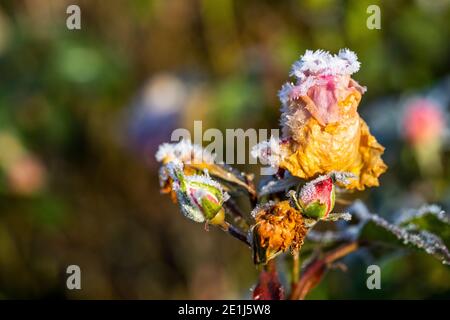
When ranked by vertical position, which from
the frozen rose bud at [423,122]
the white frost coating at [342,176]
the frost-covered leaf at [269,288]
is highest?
the frozen rose bud at [423,122]

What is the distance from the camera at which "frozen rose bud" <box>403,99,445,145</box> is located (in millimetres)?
2004

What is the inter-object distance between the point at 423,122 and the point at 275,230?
129cm

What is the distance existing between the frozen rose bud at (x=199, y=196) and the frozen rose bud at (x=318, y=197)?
0.10 metres

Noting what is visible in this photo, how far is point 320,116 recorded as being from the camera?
846 mm

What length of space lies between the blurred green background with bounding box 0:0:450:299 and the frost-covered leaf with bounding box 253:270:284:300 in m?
1.22

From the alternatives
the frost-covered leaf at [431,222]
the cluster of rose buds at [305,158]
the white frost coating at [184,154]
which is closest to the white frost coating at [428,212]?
the frost-covered leaf at [431,222]

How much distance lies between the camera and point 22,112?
263cm

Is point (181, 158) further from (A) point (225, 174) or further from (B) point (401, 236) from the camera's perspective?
(B) point (401, 236)

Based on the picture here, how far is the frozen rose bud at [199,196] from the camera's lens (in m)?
0.85

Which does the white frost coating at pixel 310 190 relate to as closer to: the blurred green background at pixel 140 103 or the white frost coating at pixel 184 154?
the white frost coating at pixel 184 154

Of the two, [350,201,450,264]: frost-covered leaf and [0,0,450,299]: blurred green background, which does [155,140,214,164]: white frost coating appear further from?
[0,0,450,299]: blurred green background

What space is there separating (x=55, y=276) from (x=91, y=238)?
264mm

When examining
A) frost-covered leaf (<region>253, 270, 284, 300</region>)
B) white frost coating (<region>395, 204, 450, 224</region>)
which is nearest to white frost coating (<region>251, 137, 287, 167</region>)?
frost-covered leaf (<region>253, 270, 284, 300</region>)

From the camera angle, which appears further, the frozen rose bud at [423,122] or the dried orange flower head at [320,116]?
the frozen rose bud at [423,122]
